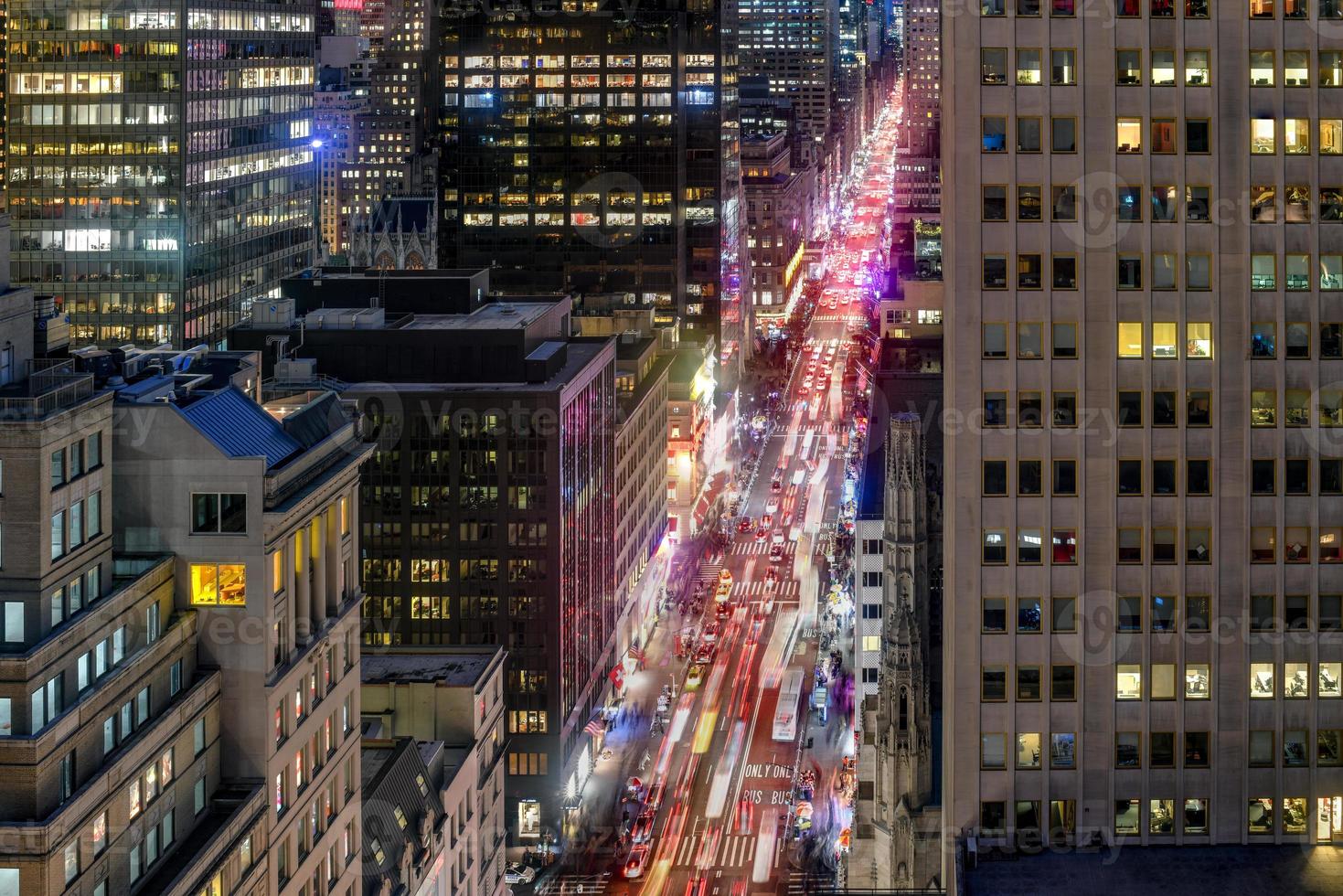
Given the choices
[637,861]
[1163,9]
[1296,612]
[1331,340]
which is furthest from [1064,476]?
[637,861]

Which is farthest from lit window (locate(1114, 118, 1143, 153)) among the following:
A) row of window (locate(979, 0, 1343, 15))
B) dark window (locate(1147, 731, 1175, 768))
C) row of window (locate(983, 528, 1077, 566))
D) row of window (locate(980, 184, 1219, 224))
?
dark window (locate(1147, 731, 1175, 768))

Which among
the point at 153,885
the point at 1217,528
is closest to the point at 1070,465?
the point at 1217,528

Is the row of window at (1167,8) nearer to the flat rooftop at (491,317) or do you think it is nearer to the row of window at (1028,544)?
the row of window at (1028,544)

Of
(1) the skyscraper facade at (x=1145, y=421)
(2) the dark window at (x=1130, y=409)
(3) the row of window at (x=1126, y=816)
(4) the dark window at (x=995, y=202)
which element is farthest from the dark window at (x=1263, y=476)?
(4) the dark window at (x=995, y=202)

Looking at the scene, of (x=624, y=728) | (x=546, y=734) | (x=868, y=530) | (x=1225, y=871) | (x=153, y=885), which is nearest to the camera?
(x=153, y=885)

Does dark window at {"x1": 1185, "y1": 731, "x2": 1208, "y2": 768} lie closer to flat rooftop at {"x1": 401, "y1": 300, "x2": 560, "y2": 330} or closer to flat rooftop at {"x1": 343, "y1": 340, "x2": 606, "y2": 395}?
flat rooftop at {"x1": 343, "y1": 340, "x2": 606, "y2": 395}

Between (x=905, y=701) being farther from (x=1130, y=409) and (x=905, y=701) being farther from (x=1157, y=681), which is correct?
(x=1130, y=409)

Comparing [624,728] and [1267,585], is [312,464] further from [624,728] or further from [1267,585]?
[624,728]
